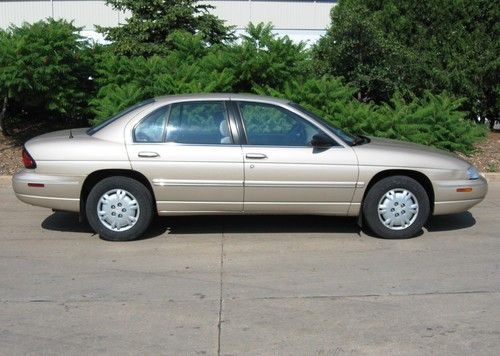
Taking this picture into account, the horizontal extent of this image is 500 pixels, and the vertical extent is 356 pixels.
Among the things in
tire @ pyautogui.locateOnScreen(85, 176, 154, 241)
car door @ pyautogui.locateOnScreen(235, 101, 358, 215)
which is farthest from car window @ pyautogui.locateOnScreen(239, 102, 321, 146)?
tire @ pyautogui.locateOnScreen(85, 176, 154, 241)

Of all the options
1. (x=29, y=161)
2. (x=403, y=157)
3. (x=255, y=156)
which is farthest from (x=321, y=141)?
(x=29, y=161)

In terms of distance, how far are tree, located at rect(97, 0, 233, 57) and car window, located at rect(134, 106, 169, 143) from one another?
6815mm

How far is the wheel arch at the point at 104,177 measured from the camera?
6.76 metres

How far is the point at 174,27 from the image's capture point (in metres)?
13.9

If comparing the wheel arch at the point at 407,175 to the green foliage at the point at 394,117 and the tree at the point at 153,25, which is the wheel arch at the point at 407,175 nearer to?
the green foliage at the point at 394,117

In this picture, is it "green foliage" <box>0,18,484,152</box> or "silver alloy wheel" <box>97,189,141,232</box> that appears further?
"green foliage" <box>0,18,484,152</box>

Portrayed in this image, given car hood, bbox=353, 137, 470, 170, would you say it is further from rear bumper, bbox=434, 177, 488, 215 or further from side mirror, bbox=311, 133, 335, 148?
side mirror, bbox=311, 133, 335, 148

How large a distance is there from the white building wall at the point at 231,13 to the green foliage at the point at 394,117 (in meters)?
13.1

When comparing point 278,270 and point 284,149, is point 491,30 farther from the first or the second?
point 278,270

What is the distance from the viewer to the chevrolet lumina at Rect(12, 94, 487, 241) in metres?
6.70

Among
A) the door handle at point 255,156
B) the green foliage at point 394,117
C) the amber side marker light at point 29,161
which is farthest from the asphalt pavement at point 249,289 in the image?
the green foliage at point 394,117

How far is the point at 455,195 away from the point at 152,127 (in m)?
3.26

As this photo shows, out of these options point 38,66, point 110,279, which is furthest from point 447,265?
point 38,66

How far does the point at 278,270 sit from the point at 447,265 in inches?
62.7
